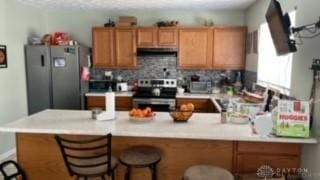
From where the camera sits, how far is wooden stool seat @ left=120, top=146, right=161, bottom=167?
6.87 ft

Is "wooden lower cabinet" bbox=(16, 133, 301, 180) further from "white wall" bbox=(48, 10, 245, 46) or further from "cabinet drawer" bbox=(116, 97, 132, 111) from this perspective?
"white wall" bbox=(48, 10, 245, 46)

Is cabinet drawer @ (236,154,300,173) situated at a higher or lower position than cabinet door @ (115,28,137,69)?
lower

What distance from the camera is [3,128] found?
7.70 feet

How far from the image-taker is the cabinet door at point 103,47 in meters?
4.74

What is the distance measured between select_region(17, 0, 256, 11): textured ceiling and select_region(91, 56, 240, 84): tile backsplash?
937 millimetres

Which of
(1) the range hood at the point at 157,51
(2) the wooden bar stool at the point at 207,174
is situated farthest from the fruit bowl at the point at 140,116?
(1) the range hood at the point at 157,51

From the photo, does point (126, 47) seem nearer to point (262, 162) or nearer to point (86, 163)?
point (86, 163)

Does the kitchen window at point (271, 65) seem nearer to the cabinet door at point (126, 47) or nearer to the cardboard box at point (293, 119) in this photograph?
the cardboard box at point (293, 119)

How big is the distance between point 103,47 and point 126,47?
41 centimetres

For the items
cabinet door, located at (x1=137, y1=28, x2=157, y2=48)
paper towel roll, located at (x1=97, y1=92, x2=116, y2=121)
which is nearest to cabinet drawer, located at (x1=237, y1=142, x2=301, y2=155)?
paper towel roll, located at (x1=97, y1=92, x2=116, y2=121)

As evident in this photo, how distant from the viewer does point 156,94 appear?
4.66 metres

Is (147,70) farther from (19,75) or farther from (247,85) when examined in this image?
Answer: (19,75)

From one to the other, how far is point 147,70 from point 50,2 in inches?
78.4
